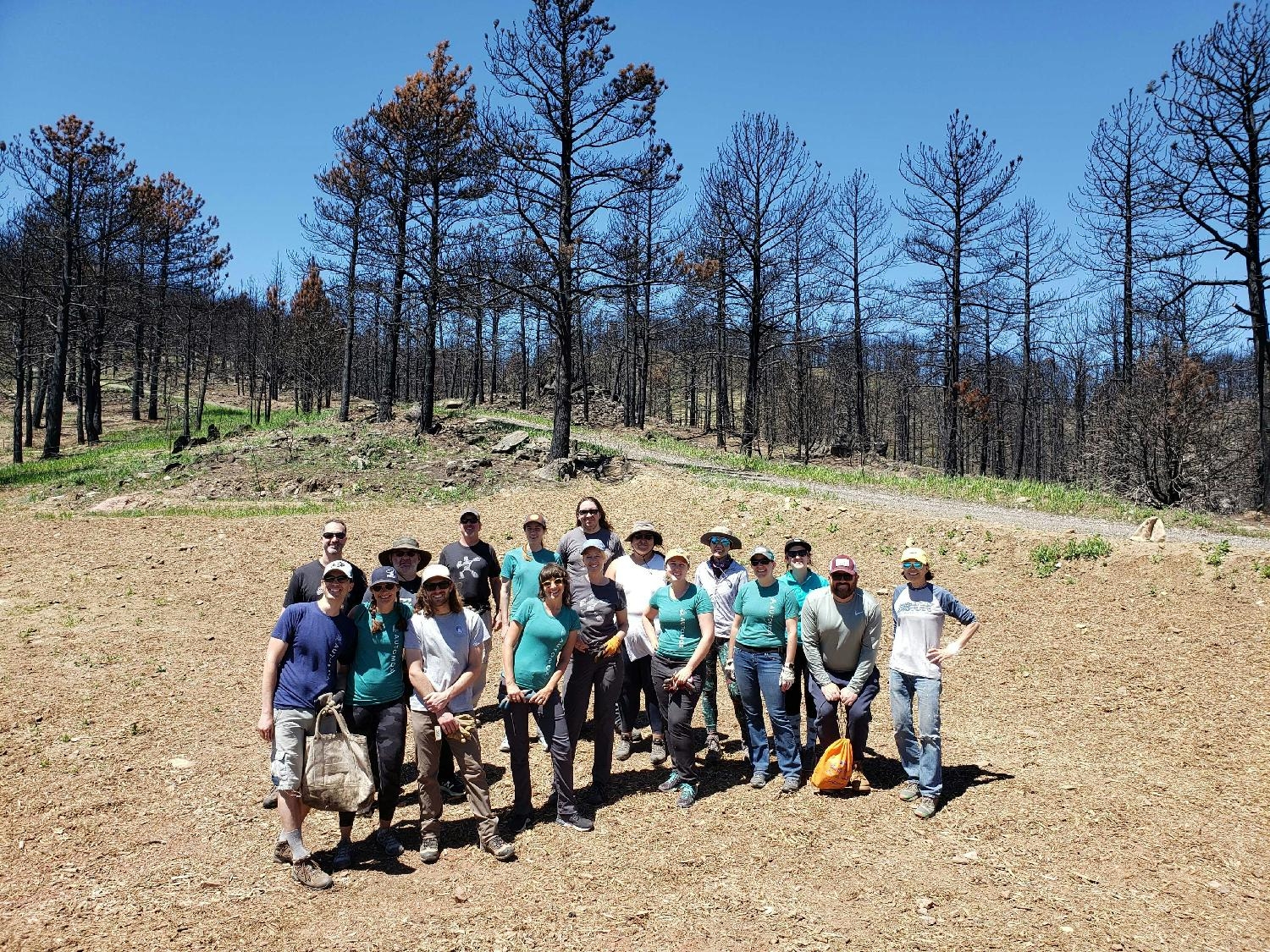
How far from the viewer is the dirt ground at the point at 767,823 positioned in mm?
4043

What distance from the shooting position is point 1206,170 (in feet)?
50.2

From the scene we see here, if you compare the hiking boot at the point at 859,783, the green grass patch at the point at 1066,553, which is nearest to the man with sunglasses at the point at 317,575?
the hiking boot at the point at 859,783

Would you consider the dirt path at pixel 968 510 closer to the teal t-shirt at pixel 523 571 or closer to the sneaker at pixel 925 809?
the sneaker at pixel 925 809

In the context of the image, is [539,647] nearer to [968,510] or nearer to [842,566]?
[842,566]

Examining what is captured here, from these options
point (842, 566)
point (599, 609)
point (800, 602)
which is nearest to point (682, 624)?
point (599, 609)

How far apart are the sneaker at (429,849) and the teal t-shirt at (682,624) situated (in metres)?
2.01

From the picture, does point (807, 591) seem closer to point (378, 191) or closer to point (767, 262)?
point (767, 262)

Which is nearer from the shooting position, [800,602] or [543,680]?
[543,680]

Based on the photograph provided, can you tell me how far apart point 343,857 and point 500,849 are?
97cm

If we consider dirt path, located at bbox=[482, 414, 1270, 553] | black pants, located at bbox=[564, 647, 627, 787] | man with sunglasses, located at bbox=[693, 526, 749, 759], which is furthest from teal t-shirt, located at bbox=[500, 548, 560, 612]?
dirt path, located at bbox=[482, 414, 1270, 553]

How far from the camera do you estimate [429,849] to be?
4.83 metres

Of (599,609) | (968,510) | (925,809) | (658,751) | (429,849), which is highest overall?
(968,510)

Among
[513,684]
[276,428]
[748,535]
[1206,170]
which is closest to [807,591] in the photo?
[513,684]

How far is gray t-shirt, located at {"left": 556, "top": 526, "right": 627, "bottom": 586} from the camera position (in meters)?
6.12
